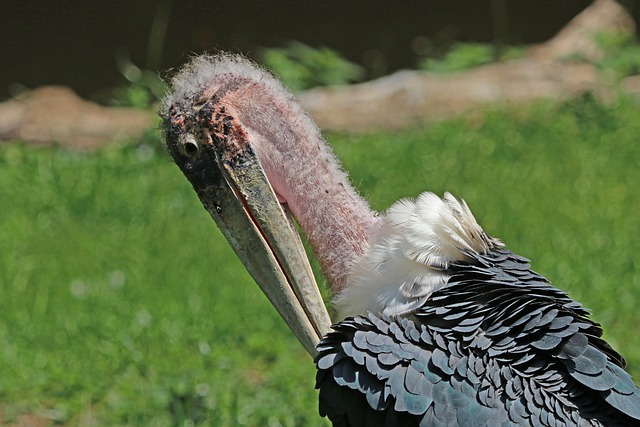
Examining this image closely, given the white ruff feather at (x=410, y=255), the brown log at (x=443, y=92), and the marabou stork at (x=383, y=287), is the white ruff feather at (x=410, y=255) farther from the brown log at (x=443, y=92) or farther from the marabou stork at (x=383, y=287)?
the brown log at (x=443, y=92)

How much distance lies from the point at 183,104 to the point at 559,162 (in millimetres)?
4139

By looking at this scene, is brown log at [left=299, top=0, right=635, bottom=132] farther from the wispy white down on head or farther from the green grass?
the wispy white down on head

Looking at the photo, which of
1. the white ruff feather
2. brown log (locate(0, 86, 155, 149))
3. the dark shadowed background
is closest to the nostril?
the white ruff feather

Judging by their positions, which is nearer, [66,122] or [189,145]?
[189,145]

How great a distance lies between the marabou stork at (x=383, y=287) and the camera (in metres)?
2.59

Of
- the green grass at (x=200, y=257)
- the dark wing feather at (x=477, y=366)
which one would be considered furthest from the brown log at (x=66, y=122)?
the dark wing feather at (x=477, y=366)

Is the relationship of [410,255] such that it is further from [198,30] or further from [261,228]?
[198,30]

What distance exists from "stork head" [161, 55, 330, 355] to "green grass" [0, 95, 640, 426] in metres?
0.44

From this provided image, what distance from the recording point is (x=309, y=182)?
3.12 metres

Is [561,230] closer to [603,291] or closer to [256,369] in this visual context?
[603,291]

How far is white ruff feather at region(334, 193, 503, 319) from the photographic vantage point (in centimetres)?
286

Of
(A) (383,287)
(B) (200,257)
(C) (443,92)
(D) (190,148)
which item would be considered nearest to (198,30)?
(C) (443,92)

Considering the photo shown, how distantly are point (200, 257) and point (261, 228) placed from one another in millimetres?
2707

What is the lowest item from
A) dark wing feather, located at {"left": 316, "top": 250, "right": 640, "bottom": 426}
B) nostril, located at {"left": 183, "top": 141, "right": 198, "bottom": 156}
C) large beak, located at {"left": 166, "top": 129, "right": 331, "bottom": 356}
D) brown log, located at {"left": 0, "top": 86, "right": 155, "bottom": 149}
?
dark wing feather, located at {"left": 316, "top": 250, "right": 640, "bottom": 426}
